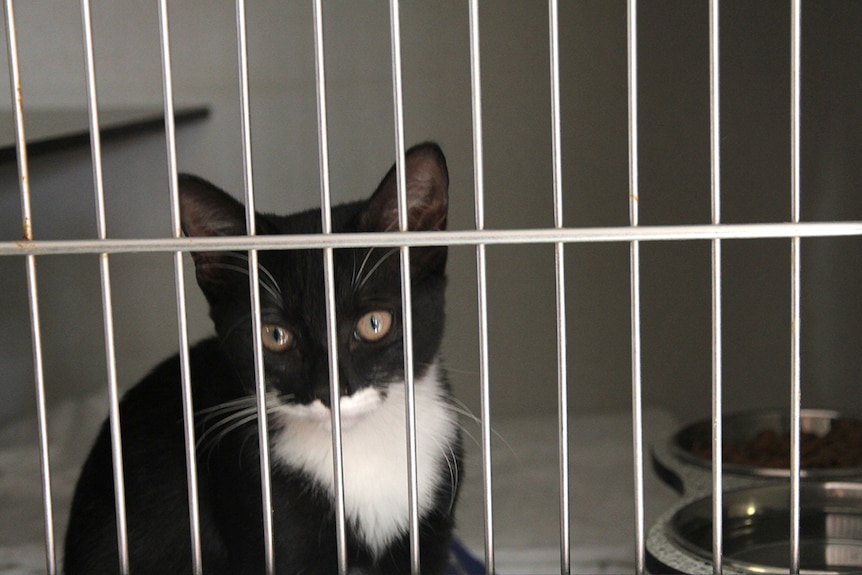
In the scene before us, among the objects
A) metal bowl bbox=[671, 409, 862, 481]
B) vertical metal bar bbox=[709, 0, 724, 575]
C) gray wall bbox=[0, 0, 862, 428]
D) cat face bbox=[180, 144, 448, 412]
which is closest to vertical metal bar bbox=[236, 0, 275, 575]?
cat face bbox=[180, 144, 448, 412]

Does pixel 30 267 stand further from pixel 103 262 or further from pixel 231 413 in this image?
pixel 231 413

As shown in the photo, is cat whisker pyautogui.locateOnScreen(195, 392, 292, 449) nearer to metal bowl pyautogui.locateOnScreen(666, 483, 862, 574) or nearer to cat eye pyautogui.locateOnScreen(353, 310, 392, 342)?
cat eye pyautogui.locateOnScreen(353, 310, 392, 342)

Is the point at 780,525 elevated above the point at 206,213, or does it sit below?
below

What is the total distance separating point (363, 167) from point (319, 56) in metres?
0.82

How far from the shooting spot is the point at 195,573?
778mm

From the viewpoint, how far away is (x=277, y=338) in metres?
0.94

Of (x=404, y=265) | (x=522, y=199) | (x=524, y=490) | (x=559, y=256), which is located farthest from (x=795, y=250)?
(x=522, y=199)

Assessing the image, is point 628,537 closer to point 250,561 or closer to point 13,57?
point 250,561

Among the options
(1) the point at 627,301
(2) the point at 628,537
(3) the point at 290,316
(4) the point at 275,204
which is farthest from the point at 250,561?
(1) the point at 627,301

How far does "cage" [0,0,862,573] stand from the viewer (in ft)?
4.52

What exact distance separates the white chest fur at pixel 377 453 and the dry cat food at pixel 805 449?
70cm

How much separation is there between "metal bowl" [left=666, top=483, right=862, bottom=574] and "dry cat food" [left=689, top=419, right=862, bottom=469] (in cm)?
18

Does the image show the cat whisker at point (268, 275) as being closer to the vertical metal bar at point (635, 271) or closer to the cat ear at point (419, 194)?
the cat ear at point (419, 194)

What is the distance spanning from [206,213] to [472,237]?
1.07 feet
